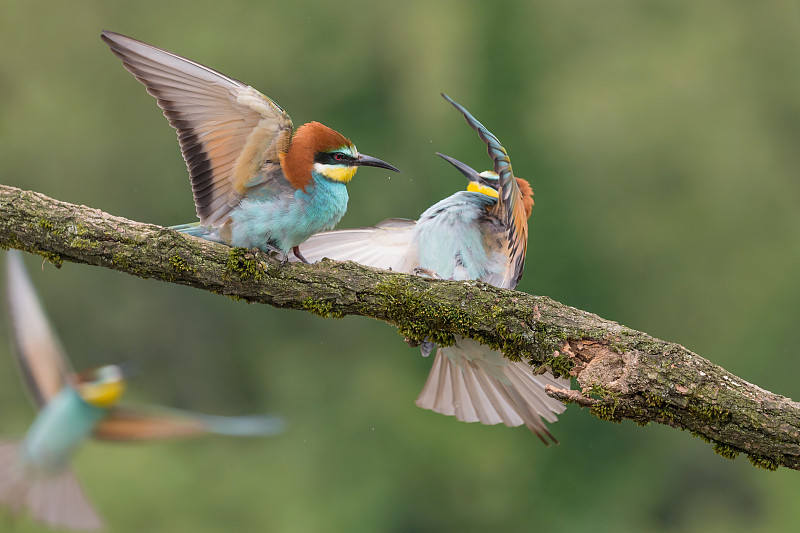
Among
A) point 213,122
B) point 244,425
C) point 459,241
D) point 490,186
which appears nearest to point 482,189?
point 490,186

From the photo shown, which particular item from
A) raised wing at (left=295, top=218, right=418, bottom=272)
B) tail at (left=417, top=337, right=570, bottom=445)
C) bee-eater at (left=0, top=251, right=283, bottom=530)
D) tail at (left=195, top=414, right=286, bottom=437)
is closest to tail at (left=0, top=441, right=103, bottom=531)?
bee-eater at (left=0, top=251, right=283, bottom=530)

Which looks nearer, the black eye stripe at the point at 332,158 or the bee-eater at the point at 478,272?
the black eye stripe at the point at 332,158

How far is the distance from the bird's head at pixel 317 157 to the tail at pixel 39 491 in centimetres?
288

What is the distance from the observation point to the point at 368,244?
2580mm

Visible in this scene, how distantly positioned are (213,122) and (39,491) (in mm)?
3452

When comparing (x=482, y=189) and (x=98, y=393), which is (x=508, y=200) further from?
(x=98, y=393)

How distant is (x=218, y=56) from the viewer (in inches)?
239

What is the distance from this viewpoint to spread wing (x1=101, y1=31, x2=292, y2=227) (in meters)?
1.68

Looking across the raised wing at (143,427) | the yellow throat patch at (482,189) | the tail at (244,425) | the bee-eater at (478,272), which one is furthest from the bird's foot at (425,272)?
the tail at (244,425)

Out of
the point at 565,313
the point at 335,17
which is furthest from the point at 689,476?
the point at 565,313

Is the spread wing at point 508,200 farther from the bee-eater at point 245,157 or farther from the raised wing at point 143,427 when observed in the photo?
the raised wing at point 143,427

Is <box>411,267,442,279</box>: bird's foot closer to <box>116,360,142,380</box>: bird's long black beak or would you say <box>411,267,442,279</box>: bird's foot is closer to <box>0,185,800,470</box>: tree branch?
<box>0,185,800,470</box>: tree branch

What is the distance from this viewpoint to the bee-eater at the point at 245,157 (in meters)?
1.69

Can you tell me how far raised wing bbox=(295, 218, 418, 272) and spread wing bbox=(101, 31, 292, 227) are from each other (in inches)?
27.9
